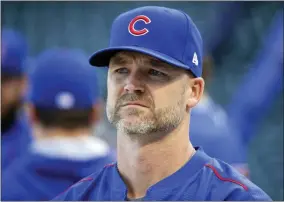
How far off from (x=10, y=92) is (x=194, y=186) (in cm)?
243

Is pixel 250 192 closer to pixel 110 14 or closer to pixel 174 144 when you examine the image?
pixel 174 144

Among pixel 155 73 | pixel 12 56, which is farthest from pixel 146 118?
pixel 12 56

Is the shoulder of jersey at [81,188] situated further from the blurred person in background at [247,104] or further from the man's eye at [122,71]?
the blurred person in background at [247,104]

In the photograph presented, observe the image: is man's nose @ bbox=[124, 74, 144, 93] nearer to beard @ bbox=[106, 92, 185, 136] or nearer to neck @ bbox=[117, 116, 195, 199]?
beard @ bbox=[106, 92, 185, 136]

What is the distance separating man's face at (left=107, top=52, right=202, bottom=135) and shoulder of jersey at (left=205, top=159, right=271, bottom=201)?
20cm

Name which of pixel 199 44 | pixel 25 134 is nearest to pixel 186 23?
pixel 199 44

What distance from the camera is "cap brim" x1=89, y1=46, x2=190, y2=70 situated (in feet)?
6.79

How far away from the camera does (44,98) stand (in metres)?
3.21

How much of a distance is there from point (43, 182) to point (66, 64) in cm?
58

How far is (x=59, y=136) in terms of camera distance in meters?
3.06

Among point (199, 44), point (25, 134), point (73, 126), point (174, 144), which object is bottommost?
point (25, 134)

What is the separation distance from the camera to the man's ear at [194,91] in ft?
7.12

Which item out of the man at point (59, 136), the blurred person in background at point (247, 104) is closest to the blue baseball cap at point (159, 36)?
the man at point (59, 136)

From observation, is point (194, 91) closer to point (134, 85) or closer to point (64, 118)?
point (134, 85)
